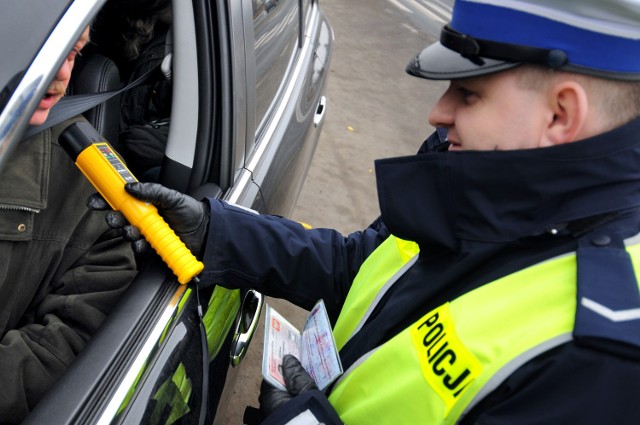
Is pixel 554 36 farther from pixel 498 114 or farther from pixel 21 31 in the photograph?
pixel 21 31

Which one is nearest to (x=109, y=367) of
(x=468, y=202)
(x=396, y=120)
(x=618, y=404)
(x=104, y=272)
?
(x=104, y=272)

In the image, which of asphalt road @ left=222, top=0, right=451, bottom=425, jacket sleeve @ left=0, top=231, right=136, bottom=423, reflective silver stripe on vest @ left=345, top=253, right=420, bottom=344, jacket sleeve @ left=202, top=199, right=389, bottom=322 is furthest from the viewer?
asphalt road @ left=222, top=0, right=451, bottom=425

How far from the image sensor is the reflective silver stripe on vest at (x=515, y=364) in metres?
0.96

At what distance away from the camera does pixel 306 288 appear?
1.62m

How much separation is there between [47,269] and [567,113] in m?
1.11

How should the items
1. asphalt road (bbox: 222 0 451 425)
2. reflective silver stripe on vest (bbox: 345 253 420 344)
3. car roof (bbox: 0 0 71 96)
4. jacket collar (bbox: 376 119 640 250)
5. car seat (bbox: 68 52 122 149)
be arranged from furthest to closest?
1. asphalt road (bbox: 222 0 451 425)
2. car seat (bbox: 68 52 122 149)
3. reflective silver stripe on vest (bbox: 345 253 420 344)
4. jacket collar (bbox: 376 119 640 250)
5. car roof (bbox: 0 0 71 96)

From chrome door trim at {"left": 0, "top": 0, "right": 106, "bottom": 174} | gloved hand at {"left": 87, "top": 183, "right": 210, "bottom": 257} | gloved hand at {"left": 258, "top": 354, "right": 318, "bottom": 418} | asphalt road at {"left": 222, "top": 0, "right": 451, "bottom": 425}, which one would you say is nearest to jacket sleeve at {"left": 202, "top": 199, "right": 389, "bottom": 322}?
gloved hand at {"left": 87, "top": 183, "right": 210, "bottom": 257}

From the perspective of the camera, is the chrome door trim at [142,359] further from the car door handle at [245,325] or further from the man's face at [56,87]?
the man's face at [56,87]

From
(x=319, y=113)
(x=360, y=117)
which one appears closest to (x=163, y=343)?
(x=319, y=113)

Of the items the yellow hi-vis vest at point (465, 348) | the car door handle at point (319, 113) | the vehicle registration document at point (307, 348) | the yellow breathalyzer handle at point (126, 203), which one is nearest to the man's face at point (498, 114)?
the yellow hi-vis vest at point (465, 348)

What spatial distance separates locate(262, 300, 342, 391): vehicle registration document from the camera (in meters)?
1.29

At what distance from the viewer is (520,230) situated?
1.11m

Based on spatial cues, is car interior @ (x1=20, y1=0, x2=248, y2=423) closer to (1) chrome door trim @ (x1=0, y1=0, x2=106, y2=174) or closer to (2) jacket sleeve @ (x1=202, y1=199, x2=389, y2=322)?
(2) jacket sleeve @ (x1=202, y1=199, x2=389, y2=322)

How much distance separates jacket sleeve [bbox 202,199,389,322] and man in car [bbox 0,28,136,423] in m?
0.21
